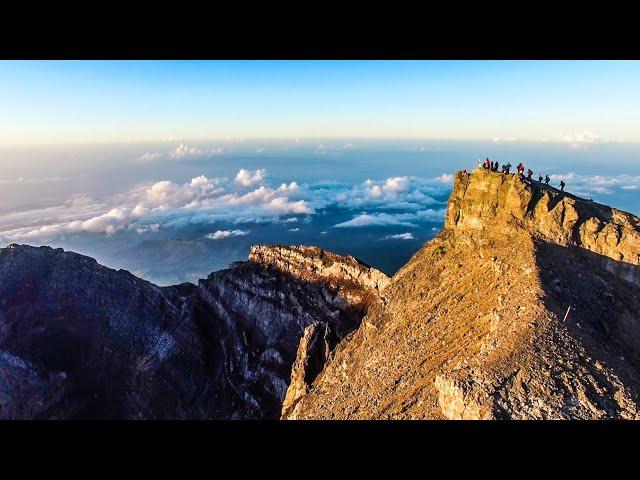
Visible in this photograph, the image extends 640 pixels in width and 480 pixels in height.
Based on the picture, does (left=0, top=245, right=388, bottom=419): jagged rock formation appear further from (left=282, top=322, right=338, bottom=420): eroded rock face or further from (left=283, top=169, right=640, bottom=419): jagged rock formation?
(left=283, top=169, right=640, bottom=419): jagged rock formation

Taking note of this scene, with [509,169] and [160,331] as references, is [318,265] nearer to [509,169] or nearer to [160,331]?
[160,331]

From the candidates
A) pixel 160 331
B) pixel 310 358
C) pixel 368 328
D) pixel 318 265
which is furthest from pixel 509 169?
pixel 160 331

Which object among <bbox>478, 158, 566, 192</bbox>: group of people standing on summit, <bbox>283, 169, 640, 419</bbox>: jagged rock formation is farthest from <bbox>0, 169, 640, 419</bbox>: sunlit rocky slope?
<bbox>478, 158, 566, 192</bbox>: group of people standing on summit

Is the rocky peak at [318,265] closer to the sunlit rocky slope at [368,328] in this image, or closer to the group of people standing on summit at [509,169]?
the sunlit rocky slope at [368,328]

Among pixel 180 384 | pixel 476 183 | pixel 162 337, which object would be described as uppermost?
pixel 476 183
